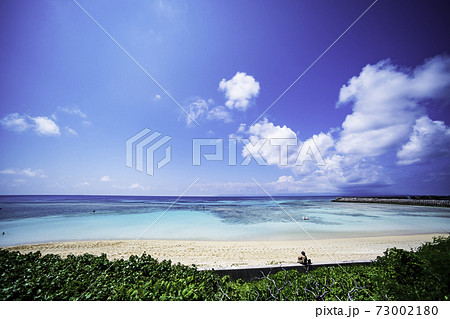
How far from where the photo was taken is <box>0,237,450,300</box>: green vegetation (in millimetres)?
1899

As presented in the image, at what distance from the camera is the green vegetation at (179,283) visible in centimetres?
190

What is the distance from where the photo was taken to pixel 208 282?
2.52 meters

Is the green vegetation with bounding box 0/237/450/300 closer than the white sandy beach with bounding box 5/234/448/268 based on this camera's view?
Yes

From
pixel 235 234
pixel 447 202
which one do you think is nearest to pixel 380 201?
pixel 447 202

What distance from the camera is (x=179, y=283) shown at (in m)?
2.21

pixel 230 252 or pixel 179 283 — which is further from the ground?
pixel 179 283

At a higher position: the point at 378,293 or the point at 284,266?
the point at 378,293

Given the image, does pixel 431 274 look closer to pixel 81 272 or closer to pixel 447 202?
pixel 81 272

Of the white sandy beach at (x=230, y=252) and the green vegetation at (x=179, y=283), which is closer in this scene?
the green vegetation at (x=179, y=283)

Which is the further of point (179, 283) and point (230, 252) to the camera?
point (230, 252)

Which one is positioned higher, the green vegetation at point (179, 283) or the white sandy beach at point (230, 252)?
the green vegetation at point (179, 283)

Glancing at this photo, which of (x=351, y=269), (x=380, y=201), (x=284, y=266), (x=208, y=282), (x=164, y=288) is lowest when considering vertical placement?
(x=380, y=201)

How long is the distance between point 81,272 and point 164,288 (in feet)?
4.81
